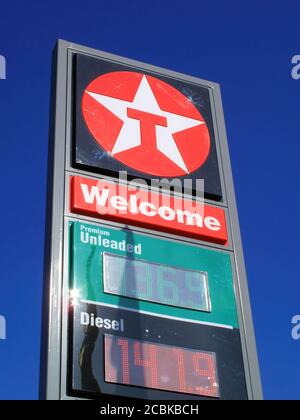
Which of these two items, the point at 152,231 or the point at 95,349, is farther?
the point at 152,231

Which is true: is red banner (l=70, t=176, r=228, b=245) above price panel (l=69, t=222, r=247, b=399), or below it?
above

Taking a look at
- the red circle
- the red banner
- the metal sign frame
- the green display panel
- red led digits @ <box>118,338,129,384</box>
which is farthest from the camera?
the red circle

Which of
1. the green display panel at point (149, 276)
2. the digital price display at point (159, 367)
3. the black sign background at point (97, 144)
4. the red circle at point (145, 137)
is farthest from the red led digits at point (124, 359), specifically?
the red circle at point (145, 137)

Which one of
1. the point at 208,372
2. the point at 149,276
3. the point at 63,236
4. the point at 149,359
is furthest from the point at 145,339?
the point at 63,236

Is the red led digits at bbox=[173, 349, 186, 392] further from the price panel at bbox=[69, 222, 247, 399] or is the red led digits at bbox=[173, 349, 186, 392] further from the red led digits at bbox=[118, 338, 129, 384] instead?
the red led digits at bbox=[118, 338, 129, 384]

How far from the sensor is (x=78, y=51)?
9211 mm

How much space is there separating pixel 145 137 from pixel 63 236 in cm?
202

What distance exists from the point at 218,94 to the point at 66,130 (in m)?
2.65

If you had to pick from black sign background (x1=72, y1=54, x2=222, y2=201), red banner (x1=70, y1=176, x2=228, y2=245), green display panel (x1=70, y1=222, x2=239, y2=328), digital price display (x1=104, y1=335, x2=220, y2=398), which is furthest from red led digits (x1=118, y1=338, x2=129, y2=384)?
black sign background (x1=72, y1=54, x2=222, y2=201)

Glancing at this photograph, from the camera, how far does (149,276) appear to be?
7.28m

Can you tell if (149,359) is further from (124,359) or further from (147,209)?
(147,209)

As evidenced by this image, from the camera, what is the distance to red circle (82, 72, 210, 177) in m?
8.38
